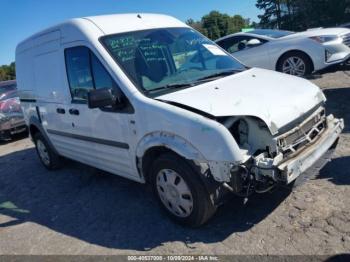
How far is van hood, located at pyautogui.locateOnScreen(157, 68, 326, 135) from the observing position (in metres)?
3.48

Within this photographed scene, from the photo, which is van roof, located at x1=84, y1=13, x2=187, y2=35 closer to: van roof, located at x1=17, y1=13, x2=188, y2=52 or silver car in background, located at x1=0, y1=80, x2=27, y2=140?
van roof, located at x1=17, y1=13, x2=188, y2=52

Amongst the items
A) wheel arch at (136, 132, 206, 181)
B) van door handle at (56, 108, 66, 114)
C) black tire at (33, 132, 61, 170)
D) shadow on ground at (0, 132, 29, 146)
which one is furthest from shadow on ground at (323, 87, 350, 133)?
shadow on ground at (0, 132, 29, 146)

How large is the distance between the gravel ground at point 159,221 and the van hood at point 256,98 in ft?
3.28

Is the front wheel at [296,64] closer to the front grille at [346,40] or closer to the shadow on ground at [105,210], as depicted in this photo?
the front grille at [346,40]

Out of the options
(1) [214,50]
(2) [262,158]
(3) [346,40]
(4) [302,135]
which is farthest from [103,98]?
(3) [346,40]

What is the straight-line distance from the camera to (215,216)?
4.14m

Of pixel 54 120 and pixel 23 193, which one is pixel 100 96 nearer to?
pixel 54 120

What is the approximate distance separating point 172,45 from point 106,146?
4.87 ft

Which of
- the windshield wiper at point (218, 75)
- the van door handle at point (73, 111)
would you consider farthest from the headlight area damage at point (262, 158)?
the van door handle at point (73, 111)

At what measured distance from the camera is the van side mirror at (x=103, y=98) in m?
3.93

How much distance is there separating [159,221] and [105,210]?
916mm

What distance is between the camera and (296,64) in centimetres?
899

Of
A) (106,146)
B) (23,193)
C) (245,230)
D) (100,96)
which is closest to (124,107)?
(100,96)

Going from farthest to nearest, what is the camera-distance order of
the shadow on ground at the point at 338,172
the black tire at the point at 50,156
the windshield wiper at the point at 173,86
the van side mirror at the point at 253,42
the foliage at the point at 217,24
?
the foliage at the point at 217,24 → the van side mirror at the point at 253,42 → the black tire at the point at 50,156 → the shadow on ground at the point at 338,172 → the windshield wiper at the point at 173,86
